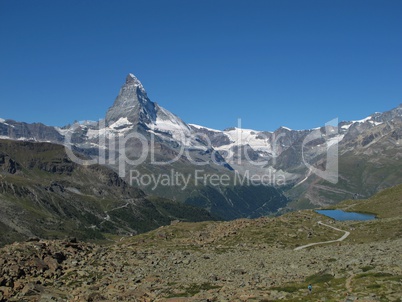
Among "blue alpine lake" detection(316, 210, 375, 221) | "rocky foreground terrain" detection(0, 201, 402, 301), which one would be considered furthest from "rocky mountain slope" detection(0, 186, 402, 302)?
"blue alpine lake" detection(316, 210, 375, 221)

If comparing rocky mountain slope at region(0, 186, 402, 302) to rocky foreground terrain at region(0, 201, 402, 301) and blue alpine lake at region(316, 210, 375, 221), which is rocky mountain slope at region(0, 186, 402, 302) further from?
blue alpine lake at region(316, 210, 375, 221)

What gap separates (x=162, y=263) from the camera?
69125 millimetres

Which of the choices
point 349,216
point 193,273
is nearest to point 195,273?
point 193,273

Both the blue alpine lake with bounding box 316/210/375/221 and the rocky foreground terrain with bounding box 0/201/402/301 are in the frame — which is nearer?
the rocky foreground terrain with bounding box 0/201/402/301

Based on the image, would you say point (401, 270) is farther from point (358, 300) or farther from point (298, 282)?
point (358, 300)

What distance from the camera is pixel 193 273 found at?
62531 mm

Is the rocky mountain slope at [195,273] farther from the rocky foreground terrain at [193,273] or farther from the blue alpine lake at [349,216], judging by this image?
the blue alpine lake at [349,216]

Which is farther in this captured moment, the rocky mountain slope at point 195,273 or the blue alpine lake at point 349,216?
the blue alpine lake at point 349,216

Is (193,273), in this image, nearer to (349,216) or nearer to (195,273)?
(195,273)

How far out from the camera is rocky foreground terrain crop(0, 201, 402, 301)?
45.7m

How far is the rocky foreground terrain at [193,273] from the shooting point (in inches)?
1799

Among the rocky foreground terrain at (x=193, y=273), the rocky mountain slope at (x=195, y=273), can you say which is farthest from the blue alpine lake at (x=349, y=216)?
the rocky foreground terrain at (x=193, y=273)

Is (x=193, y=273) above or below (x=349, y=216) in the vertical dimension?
above

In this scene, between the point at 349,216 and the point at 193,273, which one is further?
the point at 349,216
